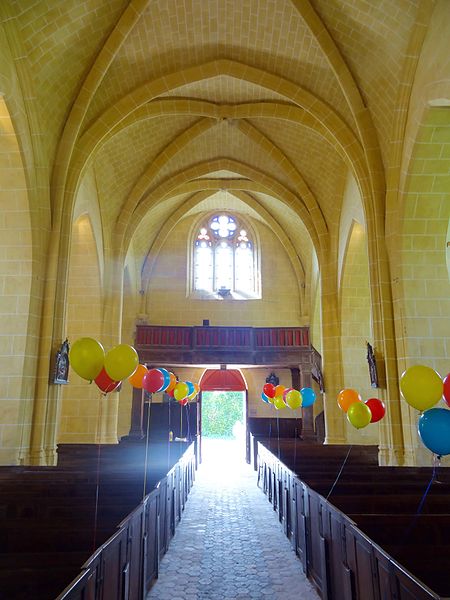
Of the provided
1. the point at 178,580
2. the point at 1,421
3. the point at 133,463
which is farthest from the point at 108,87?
the point at 178,580

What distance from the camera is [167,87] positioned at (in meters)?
10.5

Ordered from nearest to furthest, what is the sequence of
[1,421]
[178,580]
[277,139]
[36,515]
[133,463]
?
[36,515] → [178,580] → [1,421] → [133,463] → [277,139]

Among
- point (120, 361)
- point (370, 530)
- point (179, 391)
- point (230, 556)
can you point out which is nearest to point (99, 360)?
point (120, 361)

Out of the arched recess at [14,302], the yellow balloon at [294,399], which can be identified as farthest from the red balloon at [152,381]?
the yellow balloon at [294,399]

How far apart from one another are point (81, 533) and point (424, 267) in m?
7.65

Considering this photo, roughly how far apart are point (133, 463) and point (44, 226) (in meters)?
5.08

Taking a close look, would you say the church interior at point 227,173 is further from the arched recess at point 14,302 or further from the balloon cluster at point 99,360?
the balloon cluster at point 99,360

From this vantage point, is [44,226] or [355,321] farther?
[355,321]

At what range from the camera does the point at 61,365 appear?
8.99 meters

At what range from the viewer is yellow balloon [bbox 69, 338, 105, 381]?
18.2 ft

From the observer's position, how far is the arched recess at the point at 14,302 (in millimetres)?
8227

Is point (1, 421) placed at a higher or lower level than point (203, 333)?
lower

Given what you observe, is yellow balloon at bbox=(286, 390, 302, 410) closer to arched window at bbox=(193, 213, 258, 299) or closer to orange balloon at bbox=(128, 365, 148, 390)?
orange balloon at bbox=(128, 365, 148, 390)

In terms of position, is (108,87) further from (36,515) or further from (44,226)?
(36,515)
